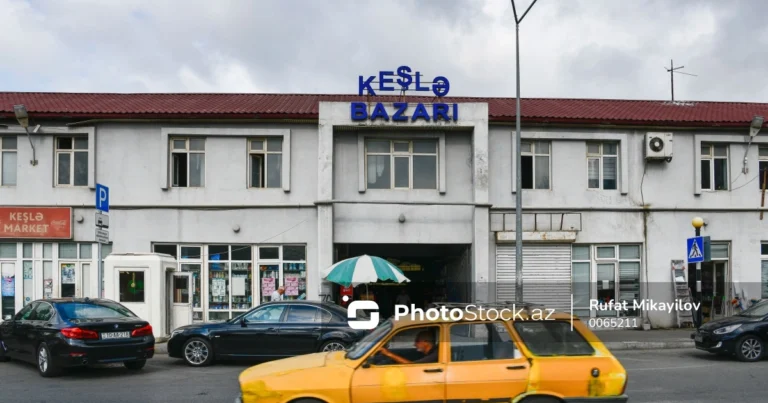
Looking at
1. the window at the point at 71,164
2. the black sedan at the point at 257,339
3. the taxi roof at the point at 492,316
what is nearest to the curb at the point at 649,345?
the black sedan at the point at 257,339

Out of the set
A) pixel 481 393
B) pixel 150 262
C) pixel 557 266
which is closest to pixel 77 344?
pixel 150 262

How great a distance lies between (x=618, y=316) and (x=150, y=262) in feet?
44.7

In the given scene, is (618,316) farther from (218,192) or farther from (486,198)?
(218,192)

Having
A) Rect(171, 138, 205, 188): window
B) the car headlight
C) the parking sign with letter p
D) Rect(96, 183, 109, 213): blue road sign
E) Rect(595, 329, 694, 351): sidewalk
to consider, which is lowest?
Rect(595, 329, 694, 351): sidewalk

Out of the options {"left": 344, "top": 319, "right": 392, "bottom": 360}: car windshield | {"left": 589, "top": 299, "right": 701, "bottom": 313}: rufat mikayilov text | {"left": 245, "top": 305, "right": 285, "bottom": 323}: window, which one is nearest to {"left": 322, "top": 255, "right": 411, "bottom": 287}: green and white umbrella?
{"left": 245, "top": 305, "right": 285, "bottom": 323}: window

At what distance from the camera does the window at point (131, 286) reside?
19.3 meters

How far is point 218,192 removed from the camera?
22078mm

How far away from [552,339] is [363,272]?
10.8m

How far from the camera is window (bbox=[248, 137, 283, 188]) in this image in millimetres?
22359

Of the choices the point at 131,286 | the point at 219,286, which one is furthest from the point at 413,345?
the point at 219,286

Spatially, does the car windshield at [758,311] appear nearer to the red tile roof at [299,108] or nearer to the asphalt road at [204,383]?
the asphalt road at [204,383]

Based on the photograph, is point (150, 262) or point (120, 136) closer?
point (150, 262)

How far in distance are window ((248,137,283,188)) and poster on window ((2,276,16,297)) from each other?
23.9ft

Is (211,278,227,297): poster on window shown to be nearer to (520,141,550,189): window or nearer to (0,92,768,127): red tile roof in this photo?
(0,92,768,127): red tile roof
